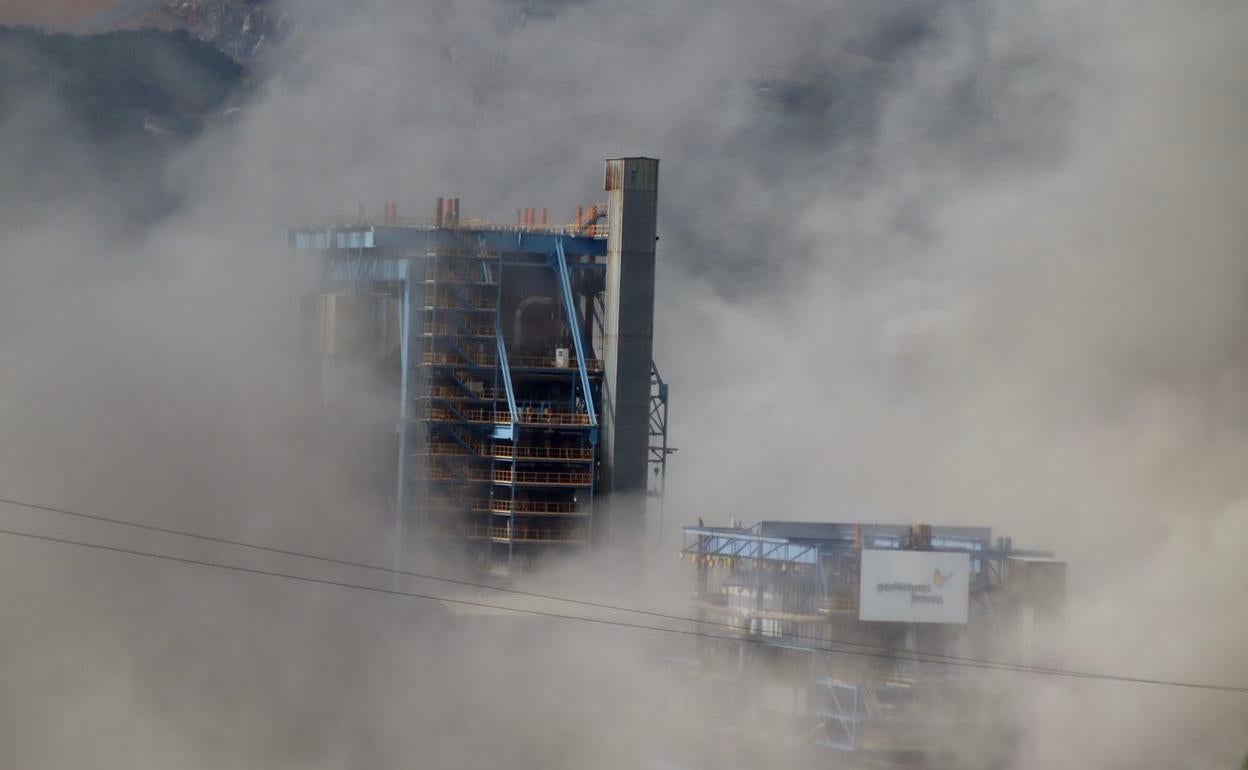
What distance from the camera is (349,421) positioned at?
40500 millimetres

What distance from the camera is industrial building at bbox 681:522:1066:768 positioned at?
33.6 m

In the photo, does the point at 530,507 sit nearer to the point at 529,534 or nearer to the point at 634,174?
the point at 529,534

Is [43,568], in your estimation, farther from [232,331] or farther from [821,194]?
[821,194]

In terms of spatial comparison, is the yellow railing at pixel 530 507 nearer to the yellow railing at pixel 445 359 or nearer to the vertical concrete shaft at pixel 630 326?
the vertical concrete shaft at pixel 630 326

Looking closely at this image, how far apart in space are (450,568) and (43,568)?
376 inches

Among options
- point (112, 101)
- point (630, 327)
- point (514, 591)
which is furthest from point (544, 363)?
point (112, 101)

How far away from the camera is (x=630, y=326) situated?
40.3m

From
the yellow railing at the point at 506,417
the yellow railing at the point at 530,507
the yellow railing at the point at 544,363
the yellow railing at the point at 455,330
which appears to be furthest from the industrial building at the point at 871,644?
the yellow railing at the point at 455,330

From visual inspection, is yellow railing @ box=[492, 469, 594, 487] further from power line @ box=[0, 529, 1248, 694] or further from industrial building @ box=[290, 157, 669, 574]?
power line @ box=[0, 529, 1248, 694]

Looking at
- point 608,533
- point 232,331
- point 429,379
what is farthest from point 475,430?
point 232,331

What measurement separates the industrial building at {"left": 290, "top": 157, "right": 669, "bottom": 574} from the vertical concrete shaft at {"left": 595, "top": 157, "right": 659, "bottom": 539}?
4 centimetres

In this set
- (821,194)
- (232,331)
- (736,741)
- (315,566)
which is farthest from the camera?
(821,194)

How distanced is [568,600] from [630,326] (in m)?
7.11

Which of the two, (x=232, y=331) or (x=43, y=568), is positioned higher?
(x=232, y=331)
